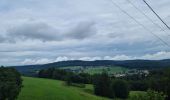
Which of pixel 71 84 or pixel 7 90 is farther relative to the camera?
pixel 71 84

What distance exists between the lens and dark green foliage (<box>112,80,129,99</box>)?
122m

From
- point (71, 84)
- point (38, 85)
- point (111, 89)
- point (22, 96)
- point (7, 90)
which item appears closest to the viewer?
point (7, 90)

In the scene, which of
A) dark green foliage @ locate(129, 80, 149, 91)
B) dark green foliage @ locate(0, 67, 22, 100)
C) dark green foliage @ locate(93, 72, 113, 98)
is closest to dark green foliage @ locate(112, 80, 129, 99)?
dark green foliage @ locate(93, 72, 113, 98)

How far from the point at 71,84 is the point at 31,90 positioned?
32.5m

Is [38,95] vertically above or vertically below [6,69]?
below

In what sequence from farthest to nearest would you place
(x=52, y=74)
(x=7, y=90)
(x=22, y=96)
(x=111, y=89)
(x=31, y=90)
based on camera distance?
(x=52, y=74) < (x=111, y=89) < (x=31, y=90) < (x=22, y=96) < (x=7, y=90)

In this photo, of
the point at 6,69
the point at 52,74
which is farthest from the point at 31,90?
the point at 52,74

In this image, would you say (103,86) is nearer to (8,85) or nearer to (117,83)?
(117,83)

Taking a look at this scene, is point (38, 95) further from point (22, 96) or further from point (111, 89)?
point (111, 89)

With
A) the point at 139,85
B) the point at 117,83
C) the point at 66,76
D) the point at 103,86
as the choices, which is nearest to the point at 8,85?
the point at 103,86

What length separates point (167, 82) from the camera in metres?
101

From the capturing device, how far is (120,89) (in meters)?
125

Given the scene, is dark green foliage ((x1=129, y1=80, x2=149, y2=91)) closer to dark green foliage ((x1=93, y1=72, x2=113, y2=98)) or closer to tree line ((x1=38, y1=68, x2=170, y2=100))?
tree line ((x1=38, y1=68, x2=170, y2=100))

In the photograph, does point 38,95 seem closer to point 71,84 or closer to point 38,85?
point 38,85
